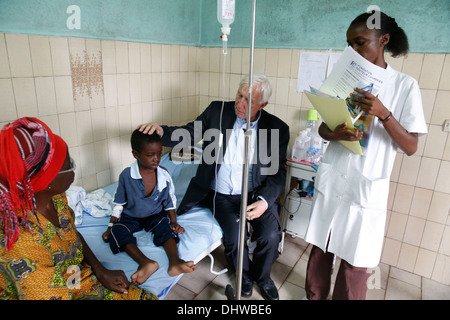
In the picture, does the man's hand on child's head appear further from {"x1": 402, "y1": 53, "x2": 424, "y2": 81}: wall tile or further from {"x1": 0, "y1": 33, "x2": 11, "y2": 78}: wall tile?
{"x1": 402, "y1": 53, "x2": 424, "y2": 81}: wall tile

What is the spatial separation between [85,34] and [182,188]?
123cm

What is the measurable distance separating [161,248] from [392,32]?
149cm

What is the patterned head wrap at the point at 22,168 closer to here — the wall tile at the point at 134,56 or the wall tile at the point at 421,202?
the wall tile at the point at 134,56

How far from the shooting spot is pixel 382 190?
1393 millimetres

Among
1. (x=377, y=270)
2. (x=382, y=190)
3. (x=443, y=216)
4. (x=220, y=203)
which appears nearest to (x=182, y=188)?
(x=220, y=203)

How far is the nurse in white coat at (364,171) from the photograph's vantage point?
128 cm

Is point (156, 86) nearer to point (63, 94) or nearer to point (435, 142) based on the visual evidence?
point (63, 94)

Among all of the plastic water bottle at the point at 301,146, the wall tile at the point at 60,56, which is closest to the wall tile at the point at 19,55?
the wall tile at the point at 60,56

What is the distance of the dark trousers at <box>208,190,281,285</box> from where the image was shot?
72.0 inches

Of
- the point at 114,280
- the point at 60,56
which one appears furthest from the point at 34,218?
the point at 60,56

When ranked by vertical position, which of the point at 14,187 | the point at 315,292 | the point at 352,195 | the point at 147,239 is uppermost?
the point at 14,187

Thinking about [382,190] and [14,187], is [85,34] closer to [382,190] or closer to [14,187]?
[14,187]

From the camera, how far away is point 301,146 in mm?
2307

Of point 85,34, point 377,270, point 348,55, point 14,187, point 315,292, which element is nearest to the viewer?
point 14,187
